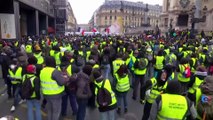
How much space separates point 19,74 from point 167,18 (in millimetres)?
58151

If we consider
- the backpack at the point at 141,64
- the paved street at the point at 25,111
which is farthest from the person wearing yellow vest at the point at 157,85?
the backpack at the point at 141,64

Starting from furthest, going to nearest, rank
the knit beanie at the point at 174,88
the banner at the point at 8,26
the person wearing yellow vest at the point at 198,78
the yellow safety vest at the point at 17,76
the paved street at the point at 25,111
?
the banner at the point at 8,26 → the yellow safety vest at the point at 17,76 → the paved street at the point at 25,111 → the person wearing yellow vest at the point at 198,78 → the knit beanie at the point at 174,88

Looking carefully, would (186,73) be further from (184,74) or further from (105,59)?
(105,59)

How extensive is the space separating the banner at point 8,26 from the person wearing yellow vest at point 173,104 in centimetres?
1660

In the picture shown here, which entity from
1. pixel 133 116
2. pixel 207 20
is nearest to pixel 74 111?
pixel 133 116

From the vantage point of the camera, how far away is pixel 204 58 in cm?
1001

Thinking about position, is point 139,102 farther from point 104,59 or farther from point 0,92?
point 0,92

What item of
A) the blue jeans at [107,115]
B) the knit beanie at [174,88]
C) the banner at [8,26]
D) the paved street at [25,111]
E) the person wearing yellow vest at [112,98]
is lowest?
the paved street at [25,111]

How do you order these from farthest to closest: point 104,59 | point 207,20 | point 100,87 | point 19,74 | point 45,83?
1. point 207,20
2. point 104,59
3. point 19,74
4. point 45,83
5. point 100,87

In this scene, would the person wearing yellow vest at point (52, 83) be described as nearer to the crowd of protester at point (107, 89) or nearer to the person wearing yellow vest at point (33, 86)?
the crowd of protester at point (107, 89)

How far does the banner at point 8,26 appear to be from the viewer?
17953mm

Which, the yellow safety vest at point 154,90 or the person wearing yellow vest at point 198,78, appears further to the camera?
the person wearing yellow vest at point 198,78

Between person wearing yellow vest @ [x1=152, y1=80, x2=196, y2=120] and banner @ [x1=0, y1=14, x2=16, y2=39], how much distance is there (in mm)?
16599

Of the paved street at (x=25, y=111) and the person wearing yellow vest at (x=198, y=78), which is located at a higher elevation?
the person wearing yellow vest at (x=198, y=78)
